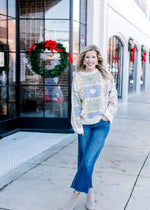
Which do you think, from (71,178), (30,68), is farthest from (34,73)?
(71,178)

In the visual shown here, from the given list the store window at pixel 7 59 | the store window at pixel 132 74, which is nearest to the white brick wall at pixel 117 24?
the store window at pixel 132 74

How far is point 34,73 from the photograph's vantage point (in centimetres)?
779

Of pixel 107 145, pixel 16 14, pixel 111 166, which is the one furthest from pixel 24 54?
pixel 111 166

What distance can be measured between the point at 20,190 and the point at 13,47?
4188 millimetres

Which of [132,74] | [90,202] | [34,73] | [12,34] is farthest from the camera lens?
[132,74]

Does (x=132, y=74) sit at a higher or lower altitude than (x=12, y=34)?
lower

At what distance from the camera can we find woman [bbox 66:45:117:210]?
349cm

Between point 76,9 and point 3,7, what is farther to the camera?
point 76,9

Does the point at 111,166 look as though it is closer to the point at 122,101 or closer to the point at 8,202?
the point at 8,202

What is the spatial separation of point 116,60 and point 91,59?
11.7 m

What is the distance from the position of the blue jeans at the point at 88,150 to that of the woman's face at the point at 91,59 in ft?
1.98

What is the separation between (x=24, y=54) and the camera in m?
7.76

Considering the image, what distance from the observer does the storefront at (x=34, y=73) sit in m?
7.56

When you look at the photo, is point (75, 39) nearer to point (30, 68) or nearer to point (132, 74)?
point (30, 68)
